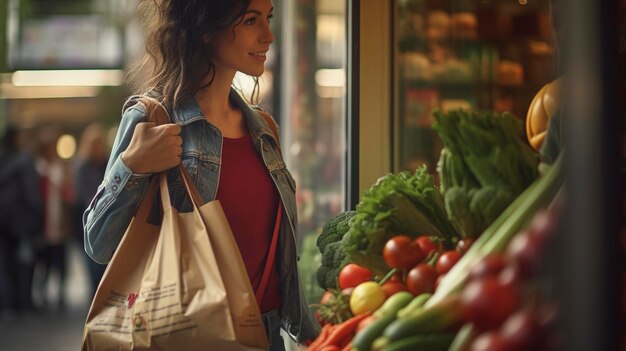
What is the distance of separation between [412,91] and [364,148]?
1178 mm

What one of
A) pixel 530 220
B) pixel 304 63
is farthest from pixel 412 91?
→ pixel 530 220

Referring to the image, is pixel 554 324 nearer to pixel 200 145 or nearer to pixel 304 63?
pixel 200 145

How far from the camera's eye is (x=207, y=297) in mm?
2090

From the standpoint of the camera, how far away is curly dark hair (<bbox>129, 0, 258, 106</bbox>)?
237 centimetres

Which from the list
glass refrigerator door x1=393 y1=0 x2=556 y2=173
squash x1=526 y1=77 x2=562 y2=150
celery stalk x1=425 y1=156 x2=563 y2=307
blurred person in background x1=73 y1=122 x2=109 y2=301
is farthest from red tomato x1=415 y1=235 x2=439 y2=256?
blurred person in background x1=73 y1=122 x2=109 y2=301

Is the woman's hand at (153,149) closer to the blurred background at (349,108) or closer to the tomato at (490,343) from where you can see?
the blurred background at (349,108)

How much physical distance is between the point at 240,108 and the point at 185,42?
0.25m

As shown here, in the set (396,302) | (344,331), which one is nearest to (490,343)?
(396,302)

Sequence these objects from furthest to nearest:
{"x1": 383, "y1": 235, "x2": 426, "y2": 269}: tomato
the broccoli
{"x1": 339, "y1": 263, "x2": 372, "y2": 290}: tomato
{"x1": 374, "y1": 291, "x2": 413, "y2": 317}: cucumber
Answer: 1. the broccoli
2. {"x1": 339, "y1": 263, "x2": 372, "y2": 290}: tomato
3. {"x1": 383, "y1": 235, "x2": 426, "y2": 269}: tomato
4. {"x1": 374, "y1": 291, "x2": 413, "y2": 317}: cucumber

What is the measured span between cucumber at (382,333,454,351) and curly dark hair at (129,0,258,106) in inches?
41.2

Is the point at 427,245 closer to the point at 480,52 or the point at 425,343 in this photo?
the point at 425,343

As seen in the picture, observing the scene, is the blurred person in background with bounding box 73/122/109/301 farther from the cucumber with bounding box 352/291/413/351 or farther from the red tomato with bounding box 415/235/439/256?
the cucumber with bounding box 352/291/413/351

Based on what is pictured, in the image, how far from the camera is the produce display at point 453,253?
1312 millimetres

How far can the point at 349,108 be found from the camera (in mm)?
3740
